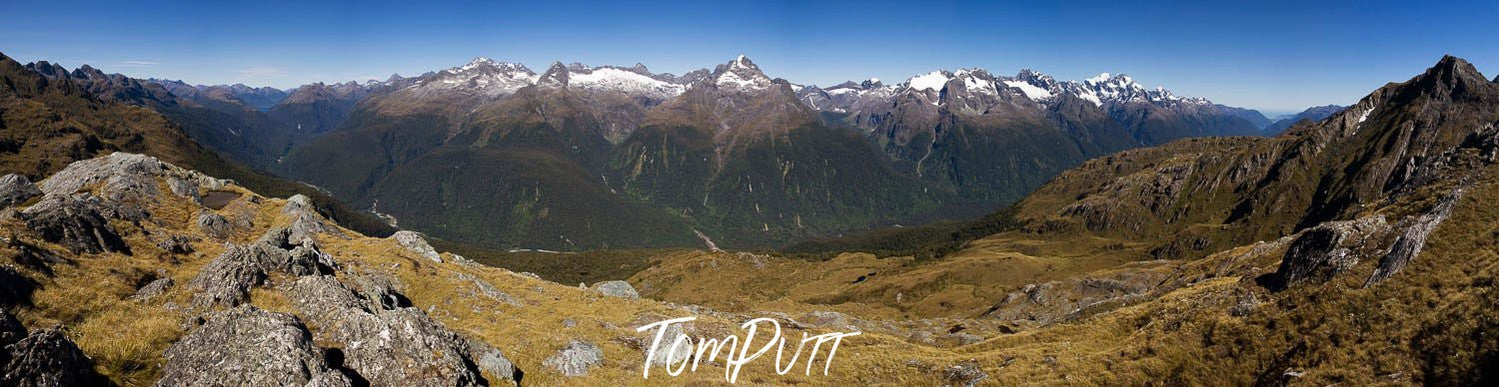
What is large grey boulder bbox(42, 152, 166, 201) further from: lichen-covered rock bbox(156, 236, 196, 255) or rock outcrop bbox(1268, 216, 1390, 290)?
rock outcrop bbox(1268, 216, 1390, 290)

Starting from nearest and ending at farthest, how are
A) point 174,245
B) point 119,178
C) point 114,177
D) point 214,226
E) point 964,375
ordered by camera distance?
1. point 174,245
2. point 964,375
3. point 214,226
4. point 119,178
5. point 114,177

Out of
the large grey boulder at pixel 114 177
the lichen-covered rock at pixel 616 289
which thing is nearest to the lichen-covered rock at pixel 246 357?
the lichen-covered rock at pixel 616 289

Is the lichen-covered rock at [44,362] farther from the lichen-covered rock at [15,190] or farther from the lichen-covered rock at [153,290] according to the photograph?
the lichen-covered rock at [15,190]

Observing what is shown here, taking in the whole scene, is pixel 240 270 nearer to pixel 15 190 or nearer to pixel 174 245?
pixel 174 245

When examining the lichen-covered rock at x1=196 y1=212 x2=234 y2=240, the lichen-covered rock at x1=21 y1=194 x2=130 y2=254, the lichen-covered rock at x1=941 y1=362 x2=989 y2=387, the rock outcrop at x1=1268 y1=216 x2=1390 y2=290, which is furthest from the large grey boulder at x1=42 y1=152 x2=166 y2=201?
the rock outcrop at x1=1268 y1=216 x2=1390 y2=290

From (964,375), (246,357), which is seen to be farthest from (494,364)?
(964,375)
